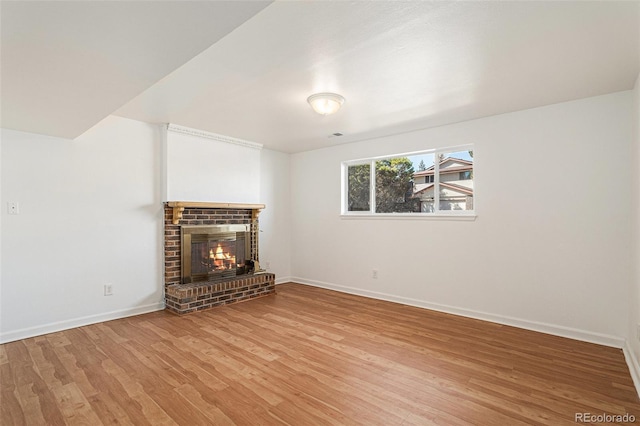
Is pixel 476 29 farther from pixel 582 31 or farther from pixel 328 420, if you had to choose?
pixel 328 420

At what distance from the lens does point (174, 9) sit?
1238 millimetres

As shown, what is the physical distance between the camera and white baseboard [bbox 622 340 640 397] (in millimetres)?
2232

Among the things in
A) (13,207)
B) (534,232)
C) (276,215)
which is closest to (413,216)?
(534,232)

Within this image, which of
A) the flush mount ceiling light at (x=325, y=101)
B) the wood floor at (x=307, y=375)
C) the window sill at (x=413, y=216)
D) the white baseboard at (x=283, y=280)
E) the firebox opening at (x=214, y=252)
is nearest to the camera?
the wood floor at (x=307, y=375)

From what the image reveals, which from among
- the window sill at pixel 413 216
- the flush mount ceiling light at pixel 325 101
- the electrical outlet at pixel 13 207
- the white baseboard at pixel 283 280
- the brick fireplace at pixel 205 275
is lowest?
the white baseboard at pixel 283 280

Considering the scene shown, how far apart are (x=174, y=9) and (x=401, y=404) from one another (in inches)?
94.8

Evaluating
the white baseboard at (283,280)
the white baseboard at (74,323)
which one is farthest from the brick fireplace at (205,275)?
the white baseboard at (283,280)

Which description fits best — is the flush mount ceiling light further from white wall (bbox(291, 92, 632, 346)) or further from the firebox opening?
the firebox opening

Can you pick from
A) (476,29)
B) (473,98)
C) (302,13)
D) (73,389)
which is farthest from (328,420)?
(473,98)

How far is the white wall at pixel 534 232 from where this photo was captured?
2.97 meters

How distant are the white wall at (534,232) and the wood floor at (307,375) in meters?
0.34

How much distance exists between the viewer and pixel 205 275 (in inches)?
175

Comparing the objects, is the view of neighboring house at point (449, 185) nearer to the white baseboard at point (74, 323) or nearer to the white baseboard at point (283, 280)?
the white baseboard at point (283, 280)

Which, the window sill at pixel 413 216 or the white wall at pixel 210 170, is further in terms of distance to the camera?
the white wall at pixel 210 170
